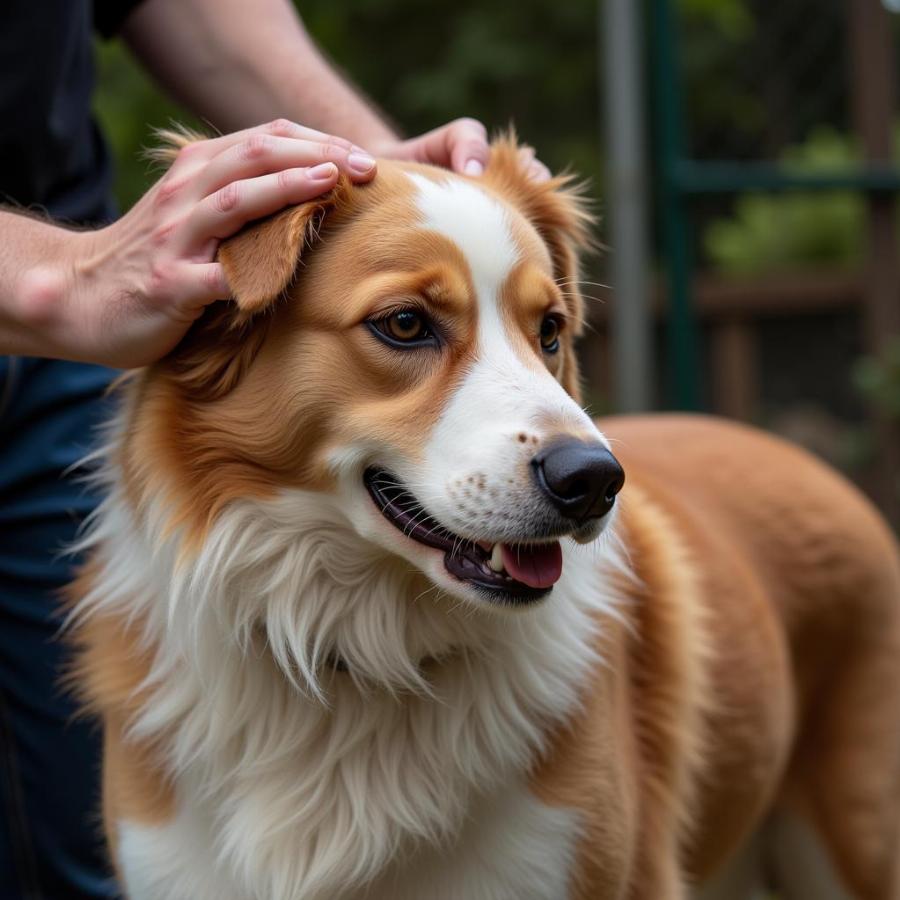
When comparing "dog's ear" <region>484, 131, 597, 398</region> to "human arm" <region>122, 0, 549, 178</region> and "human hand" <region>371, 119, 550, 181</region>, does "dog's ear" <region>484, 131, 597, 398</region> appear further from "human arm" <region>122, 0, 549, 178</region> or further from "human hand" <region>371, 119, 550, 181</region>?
"human arm" <region>122, 0, 549, 178</region>

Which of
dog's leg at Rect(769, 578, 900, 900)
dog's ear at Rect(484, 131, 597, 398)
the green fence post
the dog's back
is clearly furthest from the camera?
the green fence post

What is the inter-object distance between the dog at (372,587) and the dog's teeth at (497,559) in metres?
0.01

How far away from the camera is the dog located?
237 cm

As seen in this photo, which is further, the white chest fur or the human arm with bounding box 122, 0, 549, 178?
the human arm with bounding box 122, 0, 549, 178

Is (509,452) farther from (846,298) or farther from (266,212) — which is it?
(846,298)

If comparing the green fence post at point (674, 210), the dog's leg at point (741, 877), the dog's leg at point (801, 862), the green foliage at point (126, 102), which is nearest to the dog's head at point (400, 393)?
the dog's leg at point (801, 862)

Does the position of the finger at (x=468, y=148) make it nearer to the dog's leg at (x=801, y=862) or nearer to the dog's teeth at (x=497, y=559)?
the dog's teeth at (x=497, y=559)

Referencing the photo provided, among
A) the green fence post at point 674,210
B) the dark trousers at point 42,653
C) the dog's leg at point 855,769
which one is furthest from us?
the green fence post at point 674,210

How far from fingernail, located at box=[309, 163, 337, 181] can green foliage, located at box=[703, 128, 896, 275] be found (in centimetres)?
694

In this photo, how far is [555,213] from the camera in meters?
2.94

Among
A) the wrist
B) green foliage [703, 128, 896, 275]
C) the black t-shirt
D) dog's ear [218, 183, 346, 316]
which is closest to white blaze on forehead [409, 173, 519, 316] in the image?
dog's ear [218, 183, 346, 316]

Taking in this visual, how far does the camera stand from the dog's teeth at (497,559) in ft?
7.80

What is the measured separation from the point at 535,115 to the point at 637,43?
5359mm

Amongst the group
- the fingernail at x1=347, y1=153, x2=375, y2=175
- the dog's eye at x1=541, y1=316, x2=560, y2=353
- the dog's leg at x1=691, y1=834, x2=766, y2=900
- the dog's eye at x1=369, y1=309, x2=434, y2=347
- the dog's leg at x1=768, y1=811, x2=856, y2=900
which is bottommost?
the dog's leg at x1=691, y1=834, x2=766, y2=900
